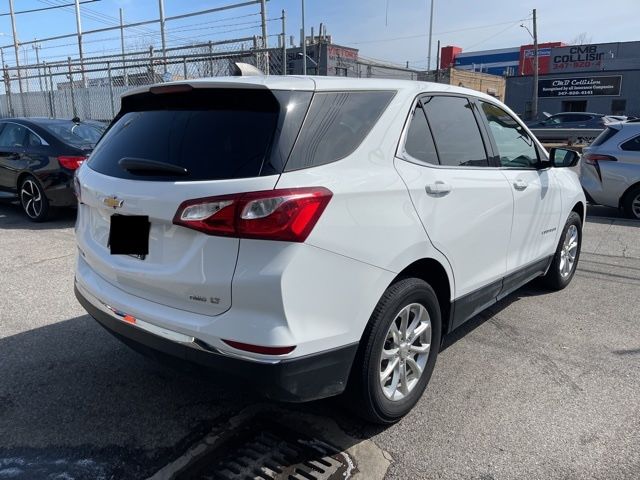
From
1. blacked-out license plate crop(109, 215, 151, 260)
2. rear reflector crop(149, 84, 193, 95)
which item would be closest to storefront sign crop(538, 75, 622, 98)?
rear reflector crop(149, 84, 193, 95)

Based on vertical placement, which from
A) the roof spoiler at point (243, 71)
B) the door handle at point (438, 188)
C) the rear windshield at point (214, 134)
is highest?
the roof spoiler at point (243, 71)

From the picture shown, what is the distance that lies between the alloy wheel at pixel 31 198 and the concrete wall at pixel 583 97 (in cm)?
4171

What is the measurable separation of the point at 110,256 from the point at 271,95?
120cm

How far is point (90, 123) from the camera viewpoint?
29.1 ft

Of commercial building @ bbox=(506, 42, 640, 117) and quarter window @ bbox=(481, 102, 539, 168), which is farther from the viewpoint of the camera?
commercial building @ bbox=(506, 42, 640, 117)

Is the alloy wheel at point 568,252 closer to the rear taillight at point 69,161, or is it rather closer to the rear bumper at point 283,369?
the rear bumper at point 283,369

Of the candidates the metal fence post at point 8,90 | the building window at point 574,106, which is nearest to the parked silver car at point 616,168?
the metal fence post at point 8,90

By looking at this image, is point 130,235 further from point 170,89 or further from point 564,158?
point 564,158

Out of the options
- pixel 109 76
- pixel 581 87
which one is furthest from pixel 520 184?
pixel 581 87

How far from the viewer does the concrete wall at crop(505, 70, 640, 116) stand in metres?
40.1

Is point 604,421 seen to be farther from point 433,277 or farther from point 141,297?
point 141,297

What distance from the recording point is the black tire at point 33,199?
7781 mm

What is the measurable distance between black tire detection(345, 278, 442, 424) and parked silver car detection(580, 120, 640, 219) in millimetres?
6955

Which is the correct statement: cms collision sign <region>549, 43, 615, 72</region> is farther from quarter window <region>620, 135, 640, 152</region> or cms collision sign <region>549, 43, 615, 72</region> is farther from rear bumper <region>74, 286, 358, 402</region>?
rear bumper <region>74, 286, 358, 402</region>
